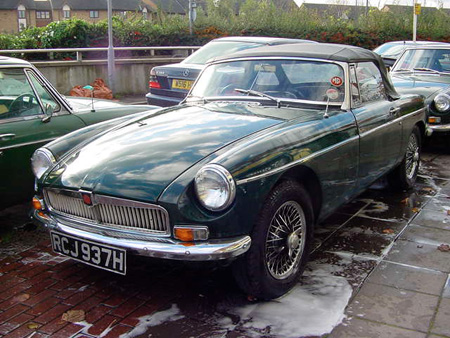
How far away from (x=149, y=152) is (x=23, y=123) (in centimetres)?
181

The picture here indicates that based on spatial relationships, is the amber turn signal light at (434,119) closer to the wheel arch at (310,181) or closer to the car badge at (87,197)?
the wheel arch at (310,181)

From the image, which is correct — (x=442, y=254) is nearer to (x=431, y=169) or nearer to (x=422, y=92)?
(x=431, y=169)

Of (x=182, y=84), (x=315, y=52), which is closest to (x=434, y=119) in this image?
(x=315, y=52)

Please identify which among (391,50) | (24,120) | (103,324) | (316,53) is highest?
(391,50)

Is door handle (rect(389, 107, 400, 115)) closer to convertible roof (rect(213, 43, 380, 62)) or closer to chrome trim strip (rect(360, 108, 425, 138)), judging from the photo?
chrome trim strip (rect(360, 108, 425, 138))

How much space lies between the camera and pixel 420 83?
8.01 metres

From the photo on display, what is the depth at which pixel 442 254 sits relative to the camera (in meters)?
4.19

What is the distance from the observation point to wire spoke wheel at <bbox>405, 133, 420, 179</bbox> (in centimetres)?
582

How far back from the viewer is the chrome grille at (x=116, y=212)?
3113 millimetres

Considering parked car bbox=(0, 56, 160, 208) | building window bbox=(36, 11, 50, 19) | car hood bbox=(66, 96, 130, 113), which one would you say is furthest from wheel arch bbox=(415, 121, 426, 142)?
building window bbox=(36, 11, 50, 19)

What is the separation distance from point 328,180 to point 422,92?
448cm

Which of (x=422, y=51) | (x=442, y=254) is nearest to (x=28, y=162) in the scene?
(x=442, y=254)

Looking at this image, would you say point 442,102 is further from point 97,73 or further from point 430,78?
point 97,73

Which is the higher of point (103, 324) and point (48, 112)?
point (48, 112)
